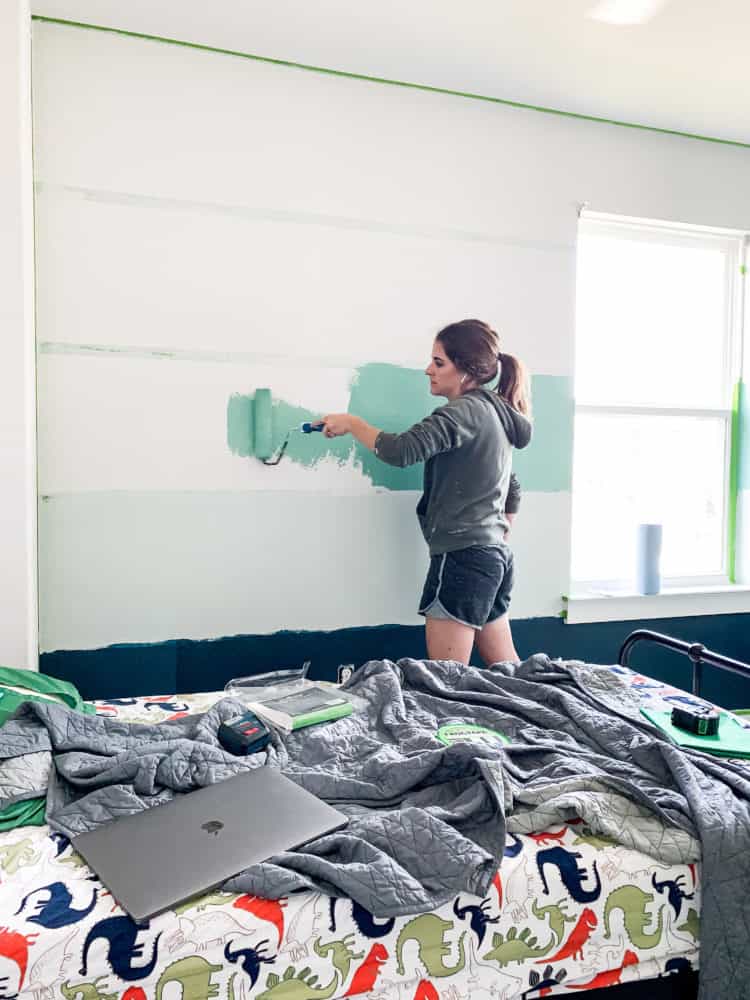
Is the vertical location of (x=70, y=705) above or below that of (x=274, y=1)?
below

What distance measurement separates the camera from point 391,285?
272cm

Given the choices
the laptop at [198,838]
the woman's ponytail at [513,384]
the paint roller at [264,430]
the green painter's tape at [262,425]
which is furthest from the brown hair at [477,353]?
the laptop at [198,838]

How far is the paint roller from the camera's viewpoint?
2.55 meters

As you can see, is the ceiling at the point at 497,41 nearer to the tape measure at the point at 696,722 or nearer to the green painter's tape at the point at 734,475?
the green painter's tape at the point at 734,475

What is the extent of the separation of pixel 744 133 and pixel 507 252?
115 centimetres

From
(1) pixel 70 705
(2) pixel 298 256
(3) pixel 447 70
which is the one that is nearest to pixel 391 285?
(2) pixel 298 256

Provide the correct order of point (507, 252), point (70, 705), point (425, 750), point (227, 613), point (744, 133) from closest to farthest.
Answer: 1. point (425, 750)
2. point (70, 705)
3. point (227, 613)
4. point (507, 252)
5. point (744, 133)

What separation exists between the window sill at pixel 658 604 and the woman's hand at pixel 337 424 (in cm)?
118

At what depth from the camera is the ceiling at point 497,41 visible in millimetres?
2213

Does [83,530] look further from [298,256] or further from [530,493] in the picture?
[530,493]

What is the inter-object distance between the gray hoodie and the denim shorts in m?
0.04

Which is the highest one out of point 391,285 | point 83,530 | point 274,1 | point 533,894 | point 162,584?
point 274,1

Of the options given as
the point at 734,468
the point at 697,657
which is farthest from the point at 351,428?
the point at 734,468

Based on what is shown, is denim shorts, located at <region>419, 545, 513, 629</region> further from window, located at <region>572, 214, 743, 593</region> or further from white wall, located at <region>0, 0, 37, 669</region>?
white wall, located at <region>0, 0, 37, 669</region>
